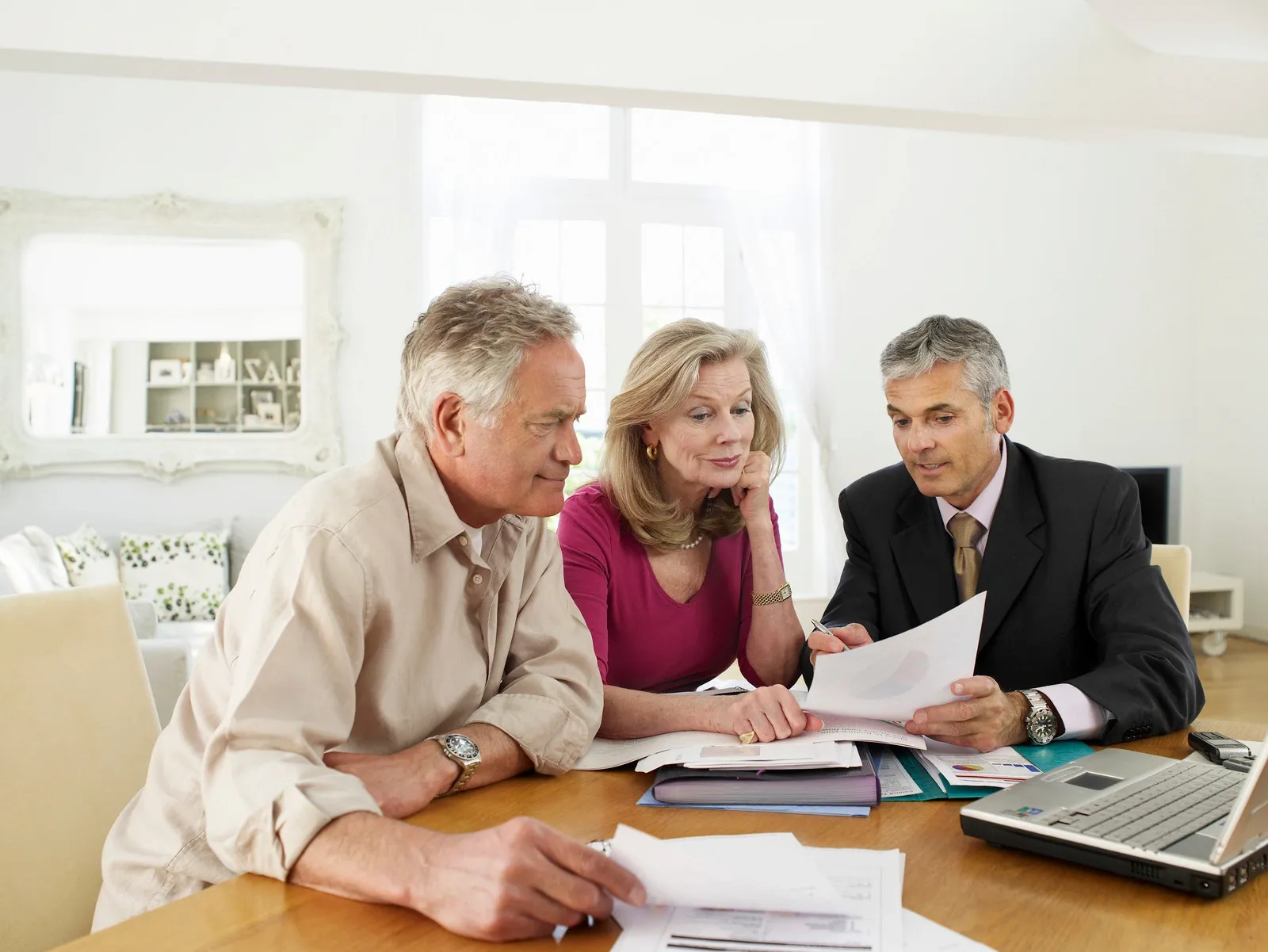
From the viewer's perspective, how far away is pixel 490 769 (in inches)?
49.2

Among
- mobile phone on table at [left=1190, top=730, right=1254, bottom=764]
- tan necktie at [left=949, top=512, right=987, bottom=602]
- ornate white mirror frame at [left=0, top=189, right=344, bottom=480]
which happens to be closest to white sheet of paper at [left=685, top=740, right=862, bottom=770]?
mobile phone on table at [left=1190, top=730, right=1254, bottom=764]

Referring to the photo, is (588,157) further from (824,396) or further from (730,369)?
(730,369)

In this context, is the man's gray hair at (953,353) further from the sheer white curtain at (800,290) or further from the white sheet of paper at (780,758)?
the sheer white curtain at (800,290)

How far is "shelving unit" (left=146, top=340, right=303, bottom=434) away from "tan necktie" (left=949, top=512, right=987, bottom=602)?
14.9 ft

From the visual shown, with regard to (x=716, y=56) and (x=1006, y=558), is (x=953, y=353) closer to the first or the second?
(x=1006, y=558)

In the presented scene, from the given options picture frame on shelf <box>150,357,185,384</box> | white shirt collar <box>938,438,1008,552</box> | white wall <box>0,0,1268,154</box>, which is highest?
white wall <box>0,0,1268,154</box>

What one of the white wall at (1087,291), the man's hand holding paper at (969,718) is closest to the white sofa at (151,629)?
the man's hand holding paper at (969,718)

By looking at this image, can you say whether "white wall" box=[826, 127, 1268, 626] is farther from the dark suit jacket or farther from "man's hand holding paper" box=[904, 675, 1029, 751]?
"man's hand holding paper" box=[904, 675, 1029, 751]

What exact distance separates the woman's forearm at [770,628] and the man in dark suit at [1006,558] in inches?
3.7

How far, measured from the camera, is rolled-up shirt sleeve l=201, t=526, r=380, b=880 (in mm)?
952

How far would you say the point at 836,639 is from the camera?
1574mm

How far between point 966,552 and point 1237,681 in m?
4.01

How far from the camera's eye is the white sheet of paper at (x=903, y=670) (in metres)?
1.28

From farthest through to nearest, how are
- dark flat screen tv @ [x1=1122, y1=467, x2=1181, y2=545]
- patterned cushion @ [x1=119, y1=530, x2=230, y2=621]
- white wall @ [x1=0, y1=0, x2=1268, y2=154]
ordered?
dark flat screen tv @ [x1=1122, y1=467, x2=1181, y2=545]
patterned cushion @ [x1=119, y1=530, x2=230, y2=621]
white wall @ [x1=0, y1=0, x2=1268, y2=154]
